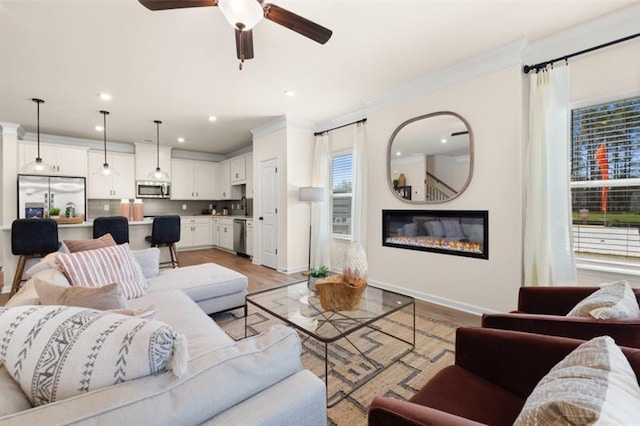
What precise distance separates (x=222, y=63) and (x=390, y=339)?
3.12 meters

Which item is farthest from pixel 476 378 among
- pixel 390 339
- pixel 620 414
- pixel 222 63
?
pixel 222 63

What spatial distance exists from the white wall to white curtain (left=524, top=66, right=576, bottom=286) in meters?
0.11

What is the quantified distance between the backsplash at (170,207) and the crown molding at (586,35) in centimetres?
577

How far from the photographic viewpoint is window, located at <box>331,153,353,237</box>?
4.47 meters

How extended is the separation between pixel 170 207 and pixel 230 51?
566 cm

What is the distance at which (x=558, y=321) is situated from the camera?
48.4 inches

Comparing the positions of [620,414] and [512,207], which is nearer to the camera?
[620,414]

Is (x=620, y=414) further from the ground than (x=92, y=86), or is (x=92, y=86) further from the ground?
(x=92, y=86)

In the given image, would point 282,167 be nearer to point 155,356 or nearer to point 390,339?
point 390,339

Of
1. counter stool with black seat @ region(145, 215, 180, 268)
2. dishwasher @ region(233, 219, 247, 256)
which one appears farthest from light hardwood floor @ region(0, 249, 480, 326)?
counter stool with black seat @ region(145, 215, 180, 268)

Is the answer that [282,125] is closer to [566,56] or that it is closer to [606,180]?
[566,56]

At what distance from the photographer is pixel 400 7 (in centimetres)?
204

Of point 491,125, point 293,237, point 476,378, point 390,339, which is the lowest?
point 390,339

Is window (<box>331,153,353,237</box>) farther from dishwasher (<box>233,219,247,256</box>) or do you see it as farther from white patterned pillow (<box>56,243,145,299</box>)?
white patterned pillow (<box>56,243,145,299</box>)
